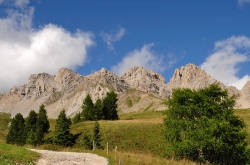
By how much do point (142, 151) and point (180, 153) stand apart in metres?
19.3

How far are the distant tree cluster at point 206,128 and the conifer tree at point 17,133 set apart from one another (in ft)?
192

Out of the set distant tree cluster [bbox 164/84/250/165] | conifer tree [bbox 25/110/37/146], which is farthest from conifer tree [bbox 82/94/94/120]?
distant tree cluster [bbox 164/84/250/165]

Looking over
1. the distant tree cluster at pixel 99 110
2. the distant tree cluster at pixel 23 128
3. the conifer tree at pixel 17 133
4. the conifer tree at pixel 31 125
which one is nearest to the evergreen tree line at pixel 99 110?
the distant tree cluster at pixel 99 110

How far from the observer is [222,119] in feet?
116

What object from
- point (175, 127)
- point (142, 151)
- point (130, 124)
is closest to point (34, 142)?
point (130, 124)

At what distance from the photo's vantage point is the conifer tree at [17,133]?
83.0 meters

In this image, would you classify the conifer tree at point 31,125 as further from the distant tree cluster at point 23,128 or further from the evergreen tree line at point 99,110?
the evergreen tree line at point 99,110

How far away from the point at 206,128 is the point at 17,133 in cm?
7196

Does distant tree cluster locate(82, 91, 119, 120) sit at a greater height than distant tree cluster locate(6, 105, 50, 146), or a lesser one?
greater

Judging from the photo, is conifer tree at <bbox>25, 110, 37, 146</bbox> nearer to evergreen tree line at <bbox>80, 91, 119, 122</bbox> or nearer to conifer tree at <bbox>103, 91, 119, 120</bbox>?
evergreen tree line at <bbox>80, 91, 119, 122</bbox>

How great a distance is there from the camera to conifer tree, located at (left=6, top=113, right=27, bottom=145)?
8303cm

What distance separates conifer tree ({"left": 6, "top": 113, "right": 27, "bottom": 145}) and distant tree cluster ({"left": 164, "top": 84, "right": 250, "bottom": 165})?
5854cm

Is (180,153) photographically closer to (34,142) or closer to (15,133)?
(34,142)

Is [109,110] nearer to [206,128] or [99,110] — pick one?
[99,110]
